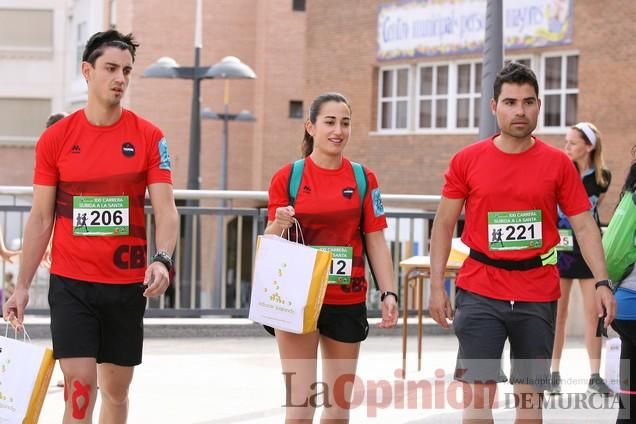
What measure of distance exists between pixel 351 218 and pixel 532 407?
1.18 metres

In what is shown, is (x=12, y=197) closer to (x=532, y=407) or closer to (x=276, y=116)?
(x=532, y=407)

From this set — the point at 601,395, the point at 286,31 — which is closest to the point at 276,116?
the point at 286,31

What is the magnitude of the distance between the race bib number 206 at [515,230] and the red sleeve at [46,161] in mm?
1910

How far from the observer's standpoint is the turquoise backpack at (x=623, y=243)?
6062mm

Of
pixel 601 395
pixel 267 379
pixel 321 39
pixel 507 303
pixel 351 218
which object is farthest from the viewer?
pixel 321 39

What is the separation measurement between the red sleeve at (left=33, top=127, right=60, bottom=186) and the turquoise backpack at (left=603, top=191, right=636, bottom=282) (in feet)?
8.21

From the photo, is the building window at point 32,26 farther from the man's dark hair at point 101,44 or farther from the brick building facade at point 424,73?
the man's dark hair at point 101,44

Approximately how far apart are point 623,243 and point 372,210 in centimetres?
115

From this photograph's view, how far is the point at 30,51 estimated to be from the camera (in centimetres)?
5834

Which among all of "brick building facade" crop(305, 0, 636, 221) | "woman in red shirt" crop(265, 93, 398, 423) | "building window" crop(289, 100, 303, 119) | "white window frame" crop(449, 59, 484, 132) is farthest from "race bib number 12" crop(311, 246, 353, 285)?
"building window" crop(289, 100, 303, 119)

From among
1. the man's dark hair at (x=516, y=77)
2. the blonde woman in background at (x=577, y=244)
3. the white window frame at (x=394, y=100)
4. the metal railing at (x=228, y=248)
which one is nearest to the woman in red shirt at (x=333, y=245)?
the man's dark hair at (x=516, y=77)

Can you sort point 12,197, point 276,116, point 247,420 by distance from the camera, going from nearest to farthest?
point 247,420, point 12,197, point 276,116

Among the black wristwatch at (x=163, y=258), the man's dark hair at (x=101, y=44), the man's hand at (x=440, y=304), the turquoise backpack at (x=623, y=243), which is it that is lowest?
the man's hand at (x=440, y=304)

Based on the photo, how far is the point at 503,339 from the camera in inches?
229
